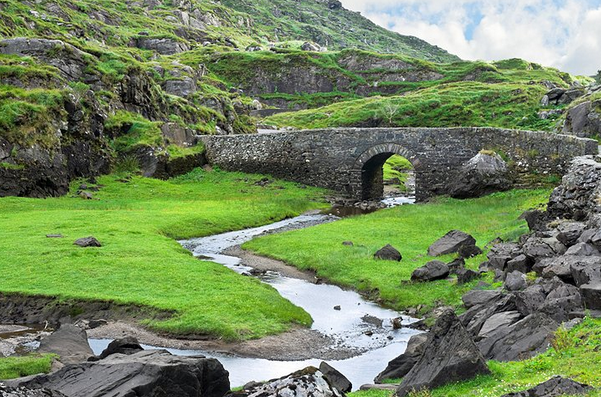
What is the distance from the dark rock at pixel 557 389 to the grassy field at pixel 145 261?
546 inches

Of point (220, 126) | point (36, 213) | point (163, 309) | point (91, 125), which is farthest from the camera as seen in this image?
point (220, 126)

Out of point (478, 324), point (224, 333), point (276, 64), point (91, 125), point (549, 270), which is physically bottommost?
point (224, 333)

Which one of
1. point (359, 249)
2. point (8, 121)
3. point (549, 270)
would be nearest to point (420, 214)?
point (359, 249)

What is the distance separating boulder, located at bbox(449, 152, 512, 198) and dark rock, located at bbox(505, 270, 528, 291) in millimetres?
34421

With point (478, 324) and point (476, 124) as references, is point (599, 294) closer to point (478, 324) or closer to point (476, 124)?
point (478, 324)

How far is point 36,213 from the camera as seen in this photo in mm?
46312

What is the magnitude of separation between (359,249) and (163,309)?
15059 millimetres

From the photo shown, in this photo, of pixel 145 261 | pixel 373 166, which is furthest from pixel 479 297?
pixel 373 166

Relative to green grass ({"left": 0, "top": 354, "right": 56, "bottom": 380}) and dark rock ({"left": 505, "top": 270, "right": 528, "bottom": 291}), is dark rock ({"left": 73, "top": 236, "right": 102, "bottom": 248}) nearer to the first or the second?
green grass ({"left": 0, "top": 354, "right": 56, "bottom": 380})

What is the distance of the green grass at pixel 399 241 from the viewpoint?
29281 millimetres

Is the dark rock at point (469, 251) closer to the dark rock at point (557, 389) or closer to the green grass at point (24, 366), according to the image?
the dark rock at point (557, 389)

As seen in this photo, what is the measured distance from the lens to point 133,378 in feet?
43.5

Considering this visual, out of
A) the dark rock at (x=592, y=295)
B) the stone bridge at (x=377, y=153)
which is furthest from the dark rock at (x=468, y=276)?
the stone bridge at (x=377, y=153)

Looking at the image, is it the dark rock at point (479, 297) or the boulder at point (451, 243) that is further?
the boulder at point (451, 243)
